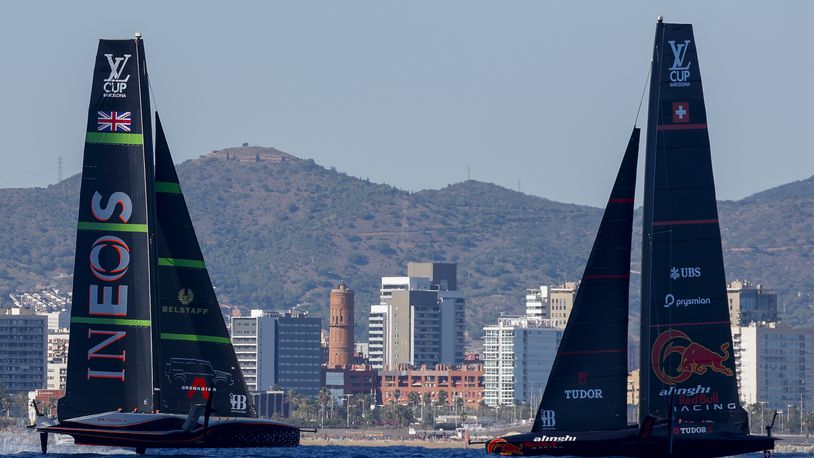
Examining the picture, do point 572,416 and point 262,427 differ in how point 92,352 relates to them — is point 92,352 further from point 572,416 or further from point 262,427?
point 572,416

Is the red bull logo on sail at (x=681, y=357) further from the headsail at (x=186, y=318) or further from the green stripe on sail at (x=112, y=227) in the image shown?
the green stripe on sail at (x=112, y=227)

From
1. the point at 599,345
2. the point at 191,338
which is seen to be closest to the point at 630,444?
the point at 599,345

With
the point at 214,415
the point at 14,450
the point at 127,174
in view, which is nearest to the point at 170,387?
the point at 214,415

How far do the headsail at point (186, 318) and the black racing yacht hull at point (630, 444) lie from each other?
898 centimetres

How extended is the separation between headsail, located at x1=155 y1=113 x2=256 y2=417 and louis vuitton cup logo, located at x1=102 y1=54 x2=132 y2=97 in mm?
2885

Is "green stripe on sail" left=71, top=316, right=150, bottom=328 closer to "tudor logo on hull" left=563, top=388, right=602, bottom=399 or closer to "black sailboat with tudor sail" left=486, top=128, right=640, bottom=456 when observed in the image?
"black sailboat with tudor sail" left=486, top=128, right=640, bottom=456

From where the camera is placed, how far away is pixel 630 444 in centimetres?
5184

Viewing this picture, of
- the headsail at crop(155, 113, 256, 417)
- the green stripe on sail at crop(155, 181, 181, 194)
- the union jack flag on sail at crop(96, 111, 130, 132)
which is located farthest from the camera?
the green stripe on sail at crop(155, 181, 181, 194)

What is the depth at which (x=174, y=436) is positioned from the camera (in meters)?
55.0

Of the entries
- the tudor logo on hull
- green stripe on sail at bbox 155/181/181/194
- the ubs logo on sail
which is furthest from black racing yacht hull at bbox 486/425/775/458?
green stripe on sail at bbox 155/181/181/194

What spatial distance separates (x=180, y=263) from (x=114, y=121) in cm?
488

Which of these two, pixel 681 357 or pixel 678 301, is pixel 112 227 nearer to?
pixel 678 301

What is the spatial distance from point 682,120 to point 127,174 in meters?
15.0

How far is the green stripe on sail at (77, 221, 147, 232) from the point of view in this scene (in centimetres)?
5547
